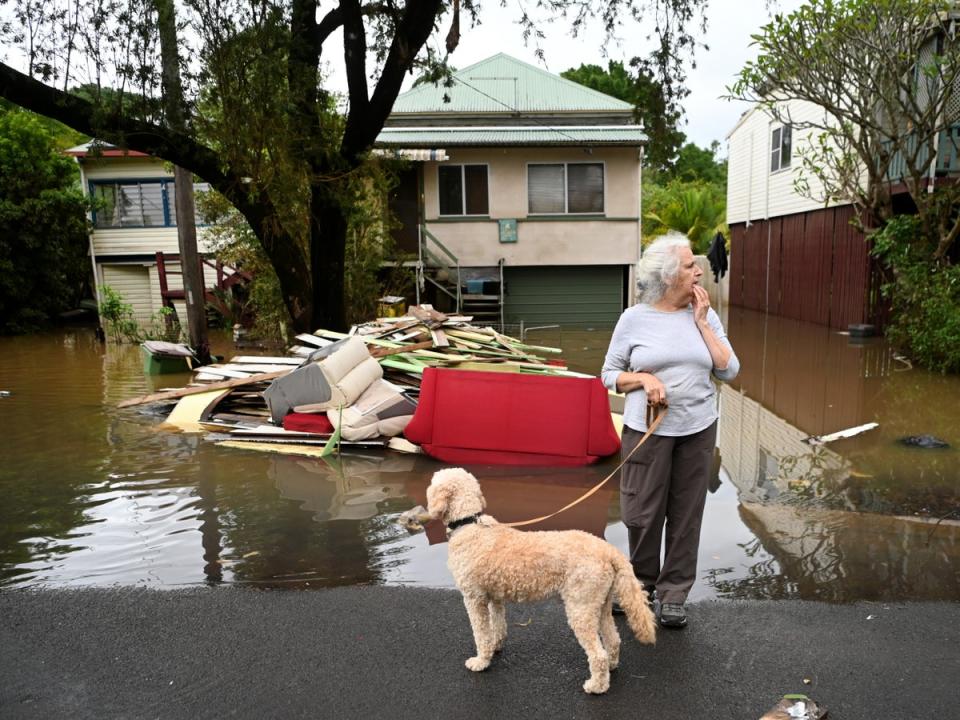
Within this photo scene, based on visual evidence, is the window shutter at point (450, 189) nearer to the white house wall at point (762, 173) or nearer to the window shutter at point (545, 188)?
the window shutter at point (545, 188)

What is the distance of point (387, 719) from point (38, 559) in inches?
127

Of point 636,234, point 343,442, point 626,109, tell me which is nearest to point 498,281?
point 636,234

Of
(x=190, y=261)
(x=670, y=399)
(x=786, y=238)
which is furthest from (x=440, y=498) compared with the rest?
(x=786, y=238)

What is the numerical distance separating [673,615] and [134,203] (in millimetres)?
24246

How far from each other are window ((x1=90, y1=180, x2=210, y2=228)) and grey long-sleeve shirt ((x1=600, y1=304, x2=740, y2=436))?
23.0 meters

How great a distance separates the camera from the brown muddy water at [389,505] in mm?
4762

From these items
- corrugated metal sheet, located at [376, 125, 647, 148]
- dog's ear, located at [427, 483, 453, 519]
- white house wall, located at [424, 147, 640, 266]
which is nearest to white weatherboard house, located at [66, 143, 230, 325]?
corrugated metal sheet, located at [376, 125, 647, 148]

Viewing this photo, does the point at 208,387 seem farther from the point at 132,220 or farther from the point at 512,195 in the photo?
the point at 132,220

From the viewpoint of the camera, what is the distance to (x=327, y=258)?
1184 cm

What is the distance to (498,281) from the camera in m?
21.7

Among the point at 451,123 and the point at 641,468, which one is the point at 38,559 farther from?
the point at 451,123

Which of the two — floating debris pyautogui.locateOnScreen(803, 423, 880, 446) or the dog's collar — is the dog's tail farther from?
floating debris pyautogui.locateOnScreen(803, 423, 880, 446)

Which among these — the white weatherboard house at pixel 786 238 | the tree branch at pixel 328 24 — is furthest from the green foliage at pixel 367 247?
the white weatherboard house at pixel 786 238

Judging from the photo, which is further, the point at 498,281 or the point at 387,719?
the point at 498,281
